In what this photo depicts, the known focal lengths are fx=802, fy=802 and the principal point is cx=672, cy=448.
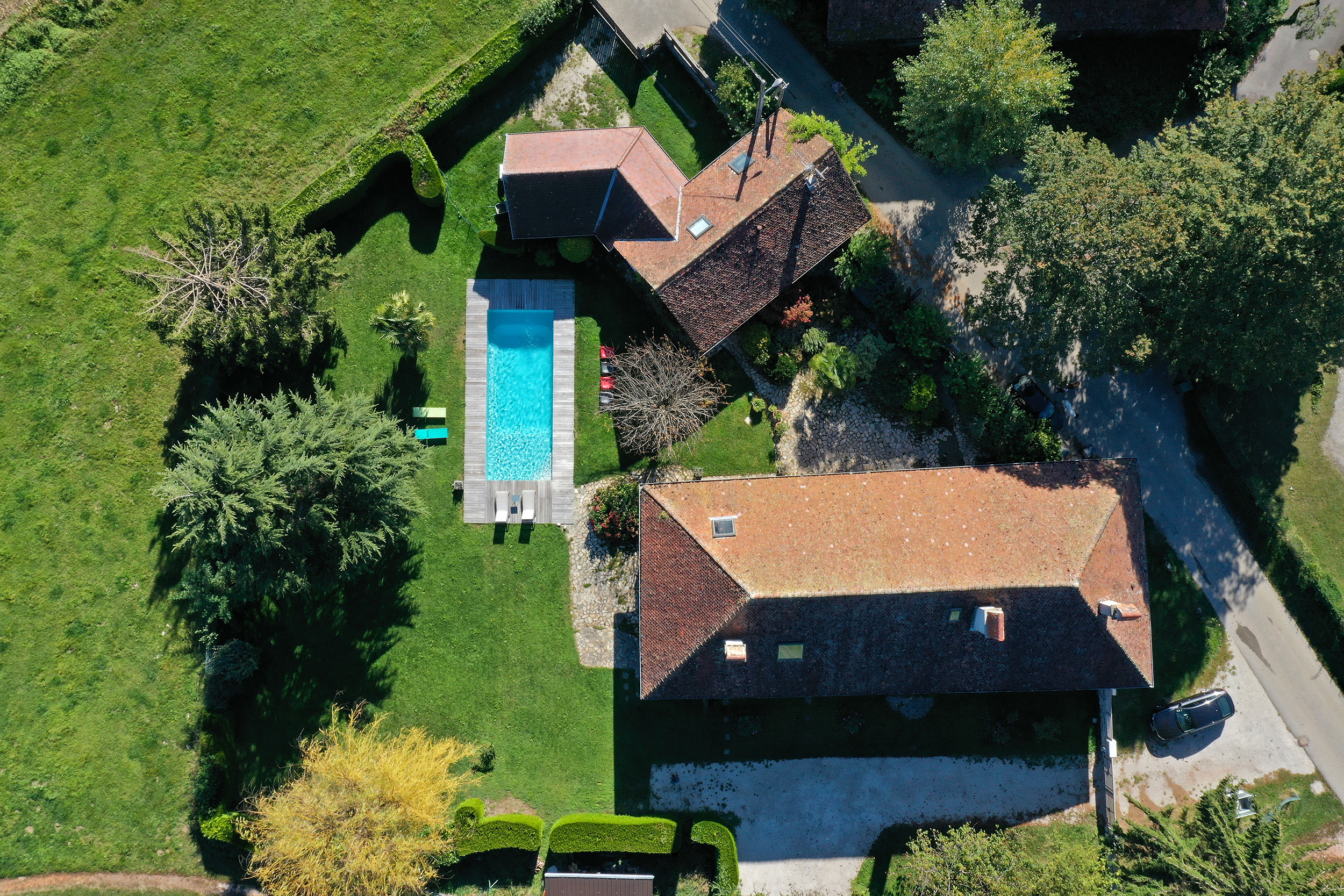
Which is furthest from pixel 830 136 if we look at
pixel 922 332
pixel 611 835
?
pixel 611 835

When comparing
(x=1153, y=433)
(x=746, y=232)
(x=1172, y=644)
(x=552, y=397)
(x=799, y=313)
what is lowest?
(x=1172, y=644)

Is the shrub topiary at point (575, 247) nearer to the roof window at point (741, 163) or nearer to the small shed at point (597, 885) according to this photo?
the roof window at point (741, 163)

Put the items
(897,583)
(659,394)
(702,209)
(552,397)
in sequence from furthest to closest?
(552,397) < (659,394) < (702,209) < (897,583)

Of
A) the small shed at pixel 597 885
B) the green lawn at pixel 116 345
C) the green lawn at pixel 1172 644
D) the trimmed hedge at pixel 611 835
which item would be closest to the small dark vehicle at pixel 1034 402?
the green lawn at pixel 1172 644

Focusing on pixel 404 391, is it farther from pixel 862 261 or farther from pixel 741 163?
pixel 862 261

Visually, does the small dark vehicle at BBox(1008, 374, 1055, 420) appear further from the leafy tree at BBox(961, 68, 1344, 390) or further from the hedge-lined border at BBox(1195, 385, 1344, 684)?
the hedge-lined border at BBox(1195, 385, 1344, 684)

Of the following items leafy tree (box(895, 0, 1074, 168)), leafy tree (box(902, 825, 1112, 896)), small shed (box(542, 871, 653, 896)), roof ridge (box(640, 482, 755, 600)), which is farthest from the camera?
small shed (box(542, 871, 653, 896))

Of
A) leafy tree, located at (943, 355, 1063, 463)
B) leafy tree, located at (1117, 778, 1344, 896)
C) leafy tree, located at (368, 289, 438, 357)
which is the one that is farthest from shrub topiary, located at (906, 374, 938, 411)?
leafy tree, located at (368, 289, 438, 357)

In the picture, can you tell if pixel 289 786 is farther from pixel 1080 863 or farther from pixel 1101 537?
pixel 1101 537
